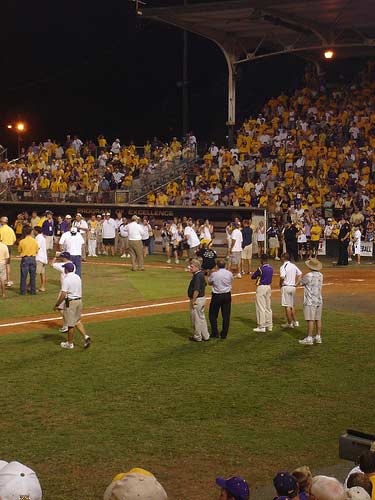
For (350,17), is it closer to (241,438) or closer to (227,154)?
(227,154)

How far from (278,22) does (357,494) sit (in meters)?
31.2

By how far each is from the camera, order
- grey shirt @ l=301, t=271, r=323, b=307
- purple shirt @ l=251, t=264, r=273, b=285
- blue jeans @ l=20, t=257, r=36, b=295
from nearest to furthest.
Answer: grey shirt @ l=301, t=271, r=323, b=307 → purple shirt @ l=251, t=264, r=273, b=285 → blue jeans @ l=20, t=257, r=36, b=295

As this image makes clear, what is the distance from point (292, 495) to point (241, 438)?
5345 millimetres

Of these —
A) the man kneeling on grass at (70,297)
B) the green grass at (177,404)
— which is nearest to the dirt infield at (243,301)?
the green grass at (177,404)

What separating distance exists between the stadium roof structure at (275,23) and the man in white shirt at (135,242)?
1224cm

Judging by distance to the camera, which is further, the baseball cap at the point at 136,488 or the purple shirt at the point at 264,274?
the purple shirt at the point at 264,274

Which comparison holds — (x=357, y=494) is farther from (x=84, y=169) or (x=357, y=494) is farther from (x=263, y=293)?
(x=84, y=169)

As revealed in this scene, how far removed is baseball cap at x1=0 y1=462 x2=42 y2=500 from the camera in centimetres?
441

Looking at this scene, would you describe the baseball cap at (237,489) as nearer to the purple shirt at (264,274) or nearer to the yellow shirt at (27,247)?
the purple shirt at (264,274)

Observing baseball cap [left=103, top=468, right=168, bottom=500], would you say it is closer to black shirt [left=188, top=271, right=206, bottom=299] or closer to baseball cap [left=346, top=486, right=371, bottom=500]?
baseball cap [left=346, top=486, right=371, bottom=500]

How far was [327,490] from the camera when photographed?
503 cm

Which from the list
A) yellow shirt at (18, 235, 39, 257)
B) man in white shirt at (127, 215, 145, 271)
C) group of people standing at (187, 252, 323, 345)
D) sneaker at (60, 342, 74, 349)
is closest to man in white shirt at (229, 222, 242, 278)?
man in white shirt at (127, 215, 145, 271)

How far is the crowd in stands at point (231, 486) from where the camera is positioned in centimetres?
432

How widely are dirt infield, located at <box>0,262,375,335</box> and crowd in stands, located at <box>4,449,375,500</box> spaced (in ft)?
39.6
